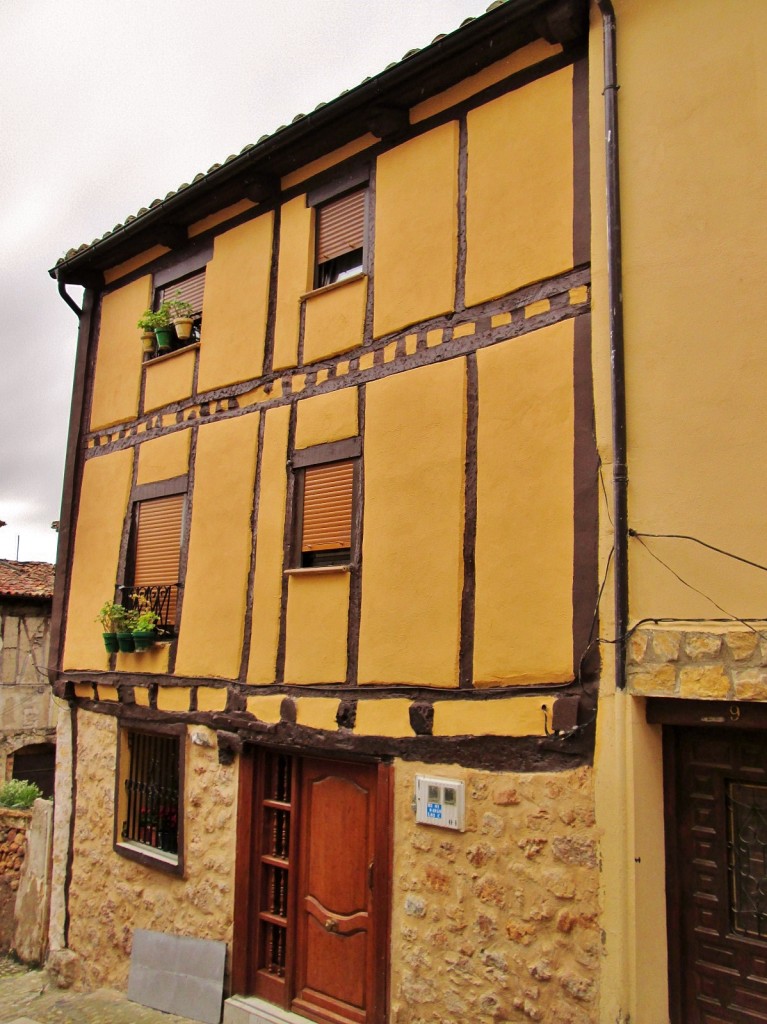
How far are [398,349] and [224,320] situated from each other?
2.47 metres

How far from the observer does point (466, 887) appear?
5609 millimetres

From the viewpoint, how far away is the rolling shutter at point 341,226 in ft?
24.6

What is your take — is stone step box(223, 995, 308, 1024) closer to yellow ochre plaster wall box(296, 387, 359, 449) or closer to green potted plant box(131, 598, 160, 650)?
green potted plant box(131, 598, 160, 650)

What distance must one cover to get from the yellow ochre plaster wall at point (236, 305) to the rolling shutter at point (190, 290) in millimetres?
283

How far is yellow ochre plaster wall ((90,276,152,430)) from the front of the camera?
954 centimetres

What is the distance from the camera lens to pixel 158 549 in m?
8.79

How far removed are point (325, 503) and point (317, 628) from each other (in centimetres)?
104

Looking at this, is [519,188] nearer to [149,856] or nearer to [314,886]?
[314,886]

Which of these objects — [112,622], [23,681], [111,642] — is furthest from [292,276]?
[23,681]

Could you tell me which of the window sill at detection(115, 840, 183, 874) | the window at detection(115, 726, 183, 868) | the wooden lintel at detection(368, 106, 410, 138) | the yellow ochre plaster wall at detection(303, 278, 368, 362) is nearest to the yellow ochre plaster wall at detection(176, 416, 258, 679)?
the window at detection(115, 726, 183, 868)

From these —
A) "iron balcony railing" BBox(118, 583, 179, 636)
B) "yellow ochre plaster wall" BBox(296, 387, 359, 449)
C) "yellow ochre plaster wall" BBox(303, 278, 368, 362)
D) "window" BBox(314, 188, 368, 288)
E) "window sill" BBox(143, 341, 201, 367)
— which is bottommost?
"iron balcony railing" BBox(118, 583, 179, 636)

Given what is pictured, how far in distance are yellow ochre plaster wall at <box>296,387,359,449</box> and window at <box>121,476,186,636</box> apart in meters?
1.76

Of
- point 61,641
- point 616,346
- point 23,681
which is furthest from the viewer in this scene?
point 23,681

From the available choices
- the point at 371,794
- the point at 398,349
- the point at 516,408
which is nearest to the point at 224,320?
the point at 398,349
